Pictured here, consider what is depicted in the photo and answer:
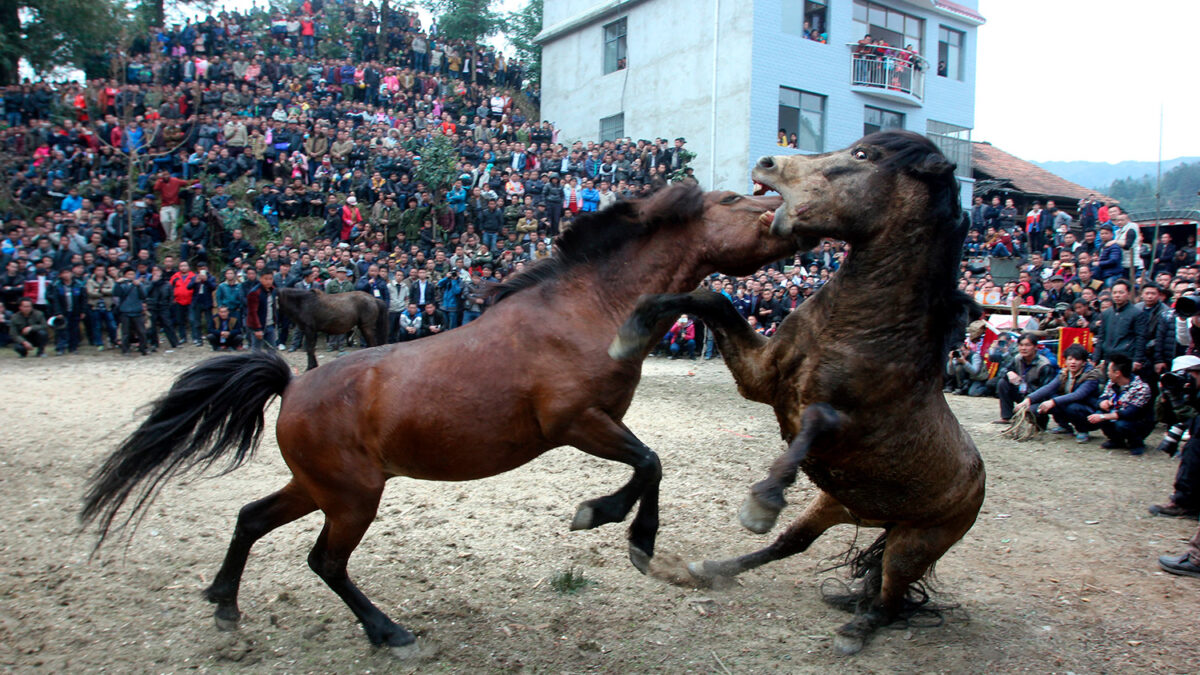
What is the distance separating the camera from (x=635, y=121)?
27.3 metres

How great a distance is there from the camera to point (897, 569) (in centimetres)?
391

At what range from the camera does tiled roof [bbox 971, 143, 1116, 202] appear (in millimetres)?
29500

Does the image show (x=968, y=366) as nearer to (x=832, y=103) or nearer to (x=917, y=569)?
(x=917, y=569)

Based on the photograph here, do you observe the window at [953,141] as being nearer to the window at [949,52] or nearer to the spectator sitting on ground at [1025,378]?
the window at [949,52]

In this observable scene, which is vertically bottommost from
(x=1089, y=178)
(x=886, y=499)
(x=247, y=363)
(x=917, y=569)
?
(x=917, y=569)

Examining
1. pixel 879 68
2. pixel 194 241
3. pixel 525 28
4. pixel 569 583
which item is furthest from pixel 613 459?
pixel 525 28

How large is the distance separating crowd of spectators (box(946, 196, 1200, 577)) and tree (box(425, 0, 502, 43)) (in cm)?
3127

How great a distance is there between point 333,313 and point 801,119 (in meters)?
17.1

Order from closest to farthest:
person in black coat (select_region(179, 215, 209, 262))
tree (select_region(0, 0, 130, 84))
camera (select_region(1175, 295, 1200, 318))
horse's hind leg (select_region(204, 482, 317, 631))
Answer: horse's hind leg (select_region(204, 482, 317, 631)) < camera (select_region(1175, 295, 1200, 318)) < person in black coat (select_region(179, 215, 209, 262)) < tree (select_region(0, 0, 130, 84))


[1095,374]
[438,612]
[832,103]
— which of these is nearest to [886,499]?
[438,612]

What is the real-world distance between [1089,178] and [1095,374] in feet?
612

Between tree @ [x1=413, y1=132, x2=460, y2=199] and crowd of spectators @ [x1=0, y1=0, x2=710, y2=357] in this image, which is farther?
tree @ [x1=413, y1=132, x2=460, y2=199]

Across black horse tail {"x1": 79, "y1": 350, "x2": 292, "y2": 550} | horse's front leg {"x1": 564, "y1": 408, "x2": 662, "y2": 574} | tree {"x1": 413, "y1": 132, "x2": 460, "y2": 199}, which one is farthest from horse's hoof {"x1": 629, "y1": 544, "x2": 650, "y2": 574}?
tree {"x1": 413, "y1": 132, "x2": 460, "y2": 199}

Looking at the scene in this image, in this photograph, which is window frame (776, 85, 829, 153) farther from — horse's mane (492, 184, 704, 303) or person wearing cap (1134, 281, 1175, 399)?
horse's mane (492, 184, 704, 303)
